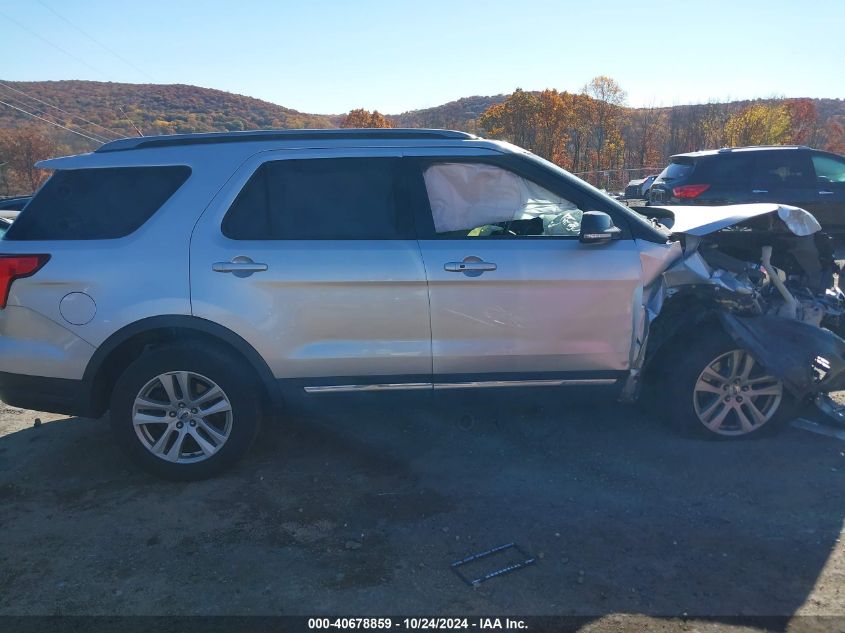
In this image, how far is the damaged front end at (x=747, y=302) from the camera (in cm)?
412

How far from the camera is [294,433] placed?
4.67m

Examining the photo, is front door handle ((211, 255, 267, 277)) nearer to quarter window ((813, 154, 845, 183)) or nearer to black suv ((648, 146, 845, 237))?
black suv ((648, 146, 845, 237))

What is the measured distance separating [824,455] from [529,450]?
182 centimetres

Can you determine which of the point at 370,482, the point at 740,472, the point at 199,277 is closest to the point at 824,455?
the point at 740,472

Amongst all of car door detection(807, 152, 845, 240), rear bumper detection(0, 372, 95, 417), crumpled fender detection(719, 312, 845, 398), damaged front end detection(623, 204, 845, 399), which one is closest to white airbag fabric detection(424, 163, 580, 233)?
damaged front end detection(623, 204, 845, 399)

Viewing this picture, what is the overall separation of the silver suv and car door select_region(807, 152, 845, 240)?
23.5 feet

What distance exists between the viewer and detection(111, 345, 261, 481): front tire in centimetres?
384

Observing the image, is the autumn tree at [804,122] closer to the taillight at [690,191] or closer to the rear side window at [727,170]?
the rear side window at [727,170]

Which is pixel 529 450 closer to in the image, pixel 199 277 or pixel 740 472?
pixel 740 472

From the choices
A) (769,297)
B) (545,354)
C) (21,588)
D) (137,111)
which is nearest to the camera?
(21,588)

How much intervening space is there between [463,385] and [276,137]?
1916 millimetres

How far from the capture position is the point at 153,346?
399cm

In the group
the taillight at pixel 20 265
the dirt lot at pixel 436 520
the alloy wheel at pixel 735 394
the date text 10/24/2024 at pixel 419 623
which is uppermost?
the taillight at pixel 20 265

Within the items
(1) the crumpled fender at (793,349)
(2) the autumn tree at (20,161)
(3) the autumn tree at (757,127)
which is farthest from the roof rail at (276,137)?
(3) the autumn tree at (757,127)
